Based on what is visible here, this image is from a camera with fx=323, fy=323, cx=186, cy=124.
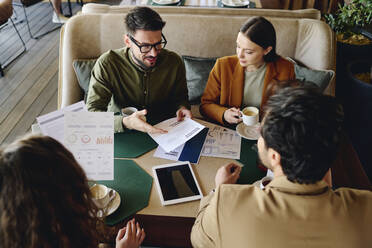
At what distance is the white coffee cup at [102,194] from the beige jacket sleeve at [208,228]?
377 millimetres

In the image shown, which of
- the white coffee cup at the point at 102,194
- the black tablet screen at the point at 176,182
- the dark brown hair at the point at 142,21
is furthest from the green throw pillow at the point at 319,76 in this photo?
the white coffee cup at the point at 102,194

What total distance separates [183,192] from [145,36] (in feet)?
2.89

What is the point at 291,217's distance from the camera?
902 mm

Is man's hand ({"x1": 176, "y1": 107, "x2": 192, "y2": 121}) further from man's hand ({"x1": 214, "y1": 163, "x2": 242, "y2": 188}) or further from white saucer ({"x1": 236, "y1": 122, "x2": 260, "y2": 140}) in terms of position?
man's hand ({"x1": 214, "y1": 163, "x2": 242, "y2": 188})

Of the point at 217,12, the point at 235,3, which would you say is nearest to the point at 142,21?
the point at 217,12

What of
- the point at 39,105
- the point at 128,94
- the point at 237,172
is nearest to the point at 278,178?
the point at 237,172

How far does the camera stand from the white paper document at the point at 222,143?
157 cm

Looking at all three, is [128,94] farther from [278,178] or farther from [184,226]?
[278,178]

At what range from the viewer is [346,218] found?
92 cm

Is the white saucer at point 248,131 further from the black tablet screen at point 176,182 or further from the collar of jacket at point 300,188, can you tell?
the collar of jacket at point 300,188

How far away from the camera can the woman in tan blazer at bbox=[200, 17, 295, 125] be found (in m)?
1.86

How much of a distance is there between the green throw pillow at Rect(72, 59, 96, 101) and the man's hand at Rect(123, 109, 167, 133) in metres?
0.79

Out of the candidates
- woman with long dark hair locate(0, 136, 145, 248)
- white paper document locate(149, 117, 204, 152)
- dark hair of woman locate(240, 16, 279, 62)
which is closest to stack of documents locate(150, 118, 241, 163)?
white paper document locate(149, 117, 204, 152)

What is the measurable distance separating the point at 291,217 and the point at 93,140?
84 centimetres
